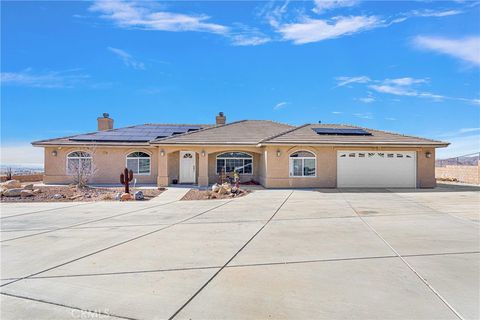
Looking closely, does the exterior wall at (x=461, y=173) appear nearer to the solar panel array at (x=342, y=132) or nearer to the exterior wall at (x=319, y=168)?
the exterior wall at (x=319, y=168)

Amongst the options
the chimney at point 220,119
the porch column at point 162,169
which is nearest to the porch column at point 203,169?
the porch column at point 162,169

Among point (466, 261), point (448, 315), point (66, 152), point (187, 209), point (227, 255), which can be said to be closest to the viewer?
point (448, 315)

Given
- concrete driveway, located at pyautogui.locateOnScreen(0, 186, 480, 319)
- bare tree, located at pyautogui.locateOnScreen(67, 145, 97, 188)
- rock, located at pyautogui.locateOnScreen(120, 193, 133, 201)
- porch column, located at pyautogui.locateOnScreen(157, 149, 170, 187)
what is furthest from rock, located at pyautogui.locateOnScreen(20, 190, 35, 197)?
porch column, located at pyautogui.locateOnScreen(157, 149, 170, 187)

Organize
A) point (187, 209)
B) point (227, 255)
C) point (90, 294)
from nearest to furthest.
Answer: point (90, 294), point (227, 255), point (187, 209)

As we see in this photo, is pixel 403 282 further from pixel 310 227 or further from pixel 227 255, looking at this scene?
pixel 310 227

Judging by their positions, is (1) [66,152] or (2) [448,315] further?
(1) [66,152]

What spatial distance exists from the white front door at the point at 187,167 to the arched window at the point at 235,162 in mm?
1954

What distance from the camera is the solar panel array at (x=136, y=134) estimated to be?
22.2 m

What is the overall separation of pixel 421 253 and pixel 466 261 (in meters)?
0.69

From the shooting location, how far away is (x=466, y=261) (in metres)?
5.25

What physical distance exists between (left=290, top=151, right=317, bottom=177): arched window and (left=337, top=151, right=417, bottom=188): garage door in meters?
1.74

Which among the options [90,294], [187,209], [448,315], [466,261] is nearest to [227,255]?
[90,294]

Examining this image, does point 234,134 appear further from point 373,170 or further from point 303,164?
point 373,170

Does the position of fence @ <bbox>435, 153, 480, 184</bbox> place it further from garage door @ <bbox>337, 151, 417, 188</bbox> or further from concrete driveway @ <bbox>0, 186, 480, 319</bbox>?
concrete driveway @ <bbox>0, 186, 480, 319</bbox>
